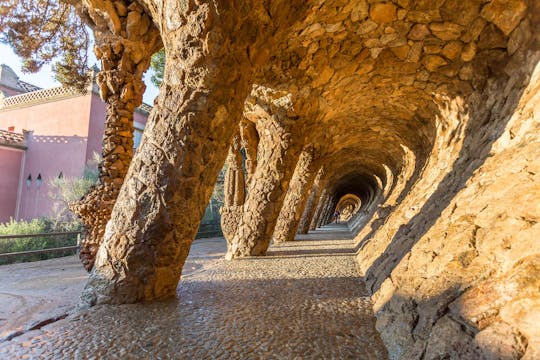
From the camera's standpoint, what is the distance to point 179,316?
196 centimetres

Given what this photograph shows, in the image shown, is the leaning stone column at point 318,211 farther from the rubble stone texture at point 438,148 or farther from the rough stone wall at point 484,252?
the rough stone wall at point 484,252

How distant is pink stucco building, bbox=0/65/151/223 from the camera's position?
1230 cm

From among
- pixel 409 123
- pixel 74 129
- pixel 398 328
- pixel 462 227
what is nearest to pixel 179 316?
pixel 398 328

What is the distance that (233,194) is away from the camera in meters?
7.43

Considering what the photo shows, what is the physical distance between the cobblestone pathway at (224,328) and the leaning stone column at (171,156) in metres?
0.21

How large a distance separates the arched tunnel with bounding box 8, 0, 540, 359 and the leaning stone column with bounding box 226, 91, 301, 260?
215 mm

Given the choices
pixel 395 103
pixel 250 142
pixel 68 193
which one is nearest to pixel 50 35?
pixel 250 142

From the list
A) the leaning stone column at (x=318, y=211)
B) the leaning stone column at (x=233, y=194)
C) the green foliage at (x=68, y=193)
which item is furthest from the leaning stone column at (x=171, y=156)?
the leaning stone column at (x=318, y=211)

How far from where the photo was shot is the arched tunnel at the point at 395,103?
4.34 feet

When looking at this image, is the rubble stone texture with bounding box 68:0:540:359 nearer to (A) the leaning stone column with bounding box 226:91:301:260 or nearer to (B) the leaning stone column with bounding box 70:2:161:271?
(B) the leaning stone column with bounding box 70:2:161:271

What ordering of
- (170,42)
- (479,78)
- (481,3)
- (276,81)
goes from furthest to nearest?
1. (276,81)
2. (479,78)
3. (481,3)
4. (170,42)

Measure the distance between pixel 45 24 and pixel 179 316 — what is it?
5.20m

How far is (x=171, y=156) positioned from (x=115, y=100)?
295 cm

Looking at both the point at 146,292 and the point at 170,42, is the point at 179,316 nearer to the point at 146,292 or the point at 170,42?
the point at 146,292
